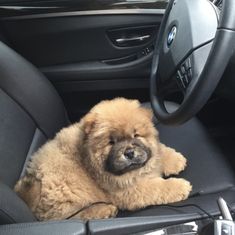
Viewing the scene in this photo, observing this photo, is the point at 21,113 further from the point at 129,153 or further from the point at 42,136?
the point at 129,153

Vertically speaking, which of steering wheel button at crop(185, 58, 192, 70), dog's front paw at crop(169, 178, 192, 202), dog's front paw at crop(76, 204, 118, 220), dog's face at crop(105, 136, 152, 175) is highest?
steering wheel button at crop(185, 58, 192, 70)

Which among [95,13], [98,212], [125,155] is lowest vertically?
[98,212]

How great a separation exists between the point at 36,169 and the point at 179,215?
536mm

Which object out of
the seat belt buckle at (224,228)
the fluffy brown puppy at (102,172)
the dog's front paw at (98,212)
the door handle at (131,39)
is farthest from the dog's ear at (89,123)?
the door handle at (131,39)

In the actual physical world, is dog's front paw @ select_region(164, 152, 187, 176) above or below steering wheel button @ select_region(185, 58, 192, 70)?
below

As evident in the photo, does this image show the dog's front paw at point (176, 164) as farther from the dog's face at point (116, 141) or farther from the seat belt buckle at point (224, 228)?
the seat belt buckle at point (224, 228)

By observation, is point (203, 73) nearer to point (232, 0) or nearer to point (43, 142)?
point (232, 0)

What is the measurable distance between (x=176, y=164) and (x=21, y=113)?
23.4 inches

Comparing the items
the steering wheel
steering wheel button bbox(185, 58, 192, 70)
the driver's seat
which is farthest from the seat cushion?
steering wheel button bbox(185, 58, 192, 70)

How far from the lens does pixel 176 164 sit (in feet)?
6.41

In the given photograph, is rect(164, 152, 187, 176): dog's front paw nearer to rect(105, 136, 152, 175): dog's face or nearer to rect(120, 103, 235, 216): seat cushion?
rect(120, 103, 235, 216): seat cushion

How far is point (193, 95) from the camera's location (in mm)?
1548

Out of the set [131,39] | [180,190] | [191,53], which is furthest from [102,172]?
[131,39]

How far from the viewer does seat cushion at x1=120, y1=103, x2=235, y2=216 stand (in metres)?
1.82
